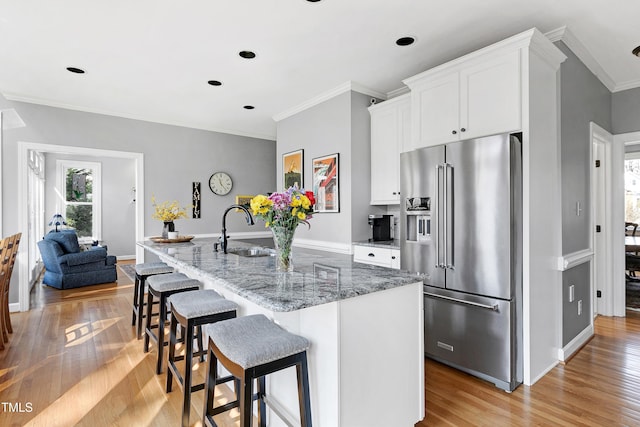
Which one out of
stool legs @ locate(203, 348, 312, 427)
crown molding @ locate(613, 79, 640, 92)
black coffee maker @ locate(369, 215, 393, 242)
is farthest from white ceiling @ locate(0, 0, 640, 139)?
stool legs @ locate(203, 348, 312, 427)

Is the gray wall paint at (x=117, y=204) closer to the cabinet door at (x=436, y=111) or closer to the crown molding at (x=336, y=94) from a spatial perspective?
the crown molding at (x=336, y=94)

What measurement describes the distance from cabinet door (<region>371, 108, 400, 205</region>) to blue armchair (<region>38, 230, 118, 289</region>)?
198 inches

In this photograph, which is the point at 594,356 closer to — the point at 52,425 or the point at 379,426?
the point at 379,426

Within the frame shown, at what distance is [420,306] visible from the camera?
183 centimetres

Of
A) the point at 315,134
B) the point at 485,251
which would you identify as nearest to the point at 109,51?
the point at 315,134

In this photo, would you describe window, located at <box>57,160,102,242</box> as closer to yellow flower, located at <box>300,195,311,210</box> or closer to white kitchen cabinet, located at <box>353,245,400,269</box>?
white kitchen cabinet, located at <box>353,245,400,269</box>

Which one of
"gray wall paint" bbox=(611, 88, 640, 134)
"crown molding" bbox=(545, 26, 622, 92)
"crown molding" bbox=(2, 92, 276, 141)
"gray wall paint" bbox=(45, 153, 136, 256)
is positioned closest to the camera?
"crown molding" bbox=(545, 26, 622, 92)

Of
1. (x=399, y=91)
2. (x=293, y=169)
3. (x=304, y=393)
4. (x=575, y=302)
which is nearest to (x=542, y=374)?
(x=575, y=302)

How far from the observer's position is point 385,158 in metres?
3.71

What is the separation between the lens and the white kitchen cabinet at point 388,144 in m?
3.51

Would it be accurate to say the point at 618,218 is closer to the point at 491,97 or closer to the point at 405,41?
the point at 491,97

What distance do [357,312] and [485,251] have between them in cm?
134

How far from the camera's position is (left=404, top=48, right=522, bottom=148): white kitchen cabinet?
2.43m

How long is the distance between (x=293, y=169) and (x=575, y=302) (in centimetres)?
337
